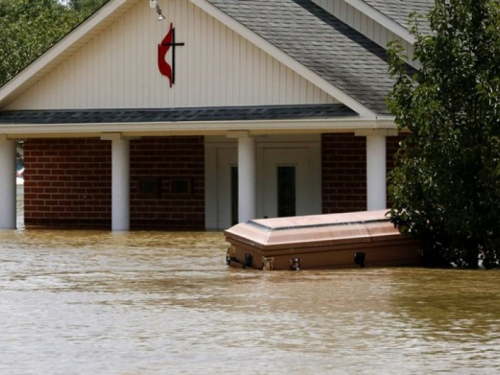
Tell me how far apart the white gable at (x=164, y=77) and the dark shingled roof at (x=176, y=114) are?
0.58ft

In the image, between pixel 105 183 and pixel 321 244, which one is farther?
pixel 105 183

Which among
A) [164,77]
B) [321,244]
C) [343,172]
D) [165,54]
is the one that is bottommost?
[321,244]

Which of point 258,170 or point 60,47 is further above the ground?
point 60,47

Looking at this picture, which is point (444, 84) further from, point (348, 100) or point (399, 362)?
point (399, 362)

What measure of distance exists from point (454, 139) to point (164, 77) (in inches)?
464

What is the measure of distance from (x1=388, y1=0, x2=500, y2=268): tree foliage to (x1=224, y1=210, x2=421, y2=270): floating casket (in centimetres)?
34

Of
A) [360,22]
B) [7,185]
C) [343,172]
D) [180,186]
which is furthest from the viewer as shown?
[180,186]

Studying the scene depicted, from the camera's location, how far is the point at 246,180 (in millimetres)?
34656

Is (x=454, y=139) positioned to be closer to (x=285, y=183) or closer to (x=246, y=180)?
(x=246, y=180)

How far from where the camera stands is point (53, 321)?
17.8 meters

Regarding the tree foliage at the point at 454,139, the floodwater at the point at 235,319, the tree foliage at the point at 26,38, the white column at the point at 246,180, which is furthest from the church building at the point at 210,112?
the tree foliage at the point at 26,38

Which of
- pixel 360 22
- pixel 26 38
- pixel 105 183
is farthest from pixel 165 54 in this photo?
pixel 26 38

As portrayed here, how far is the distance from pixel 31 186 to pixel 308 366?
26865 mm

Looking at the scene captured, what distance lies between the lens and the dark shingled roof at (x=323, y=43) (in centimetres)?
3350
